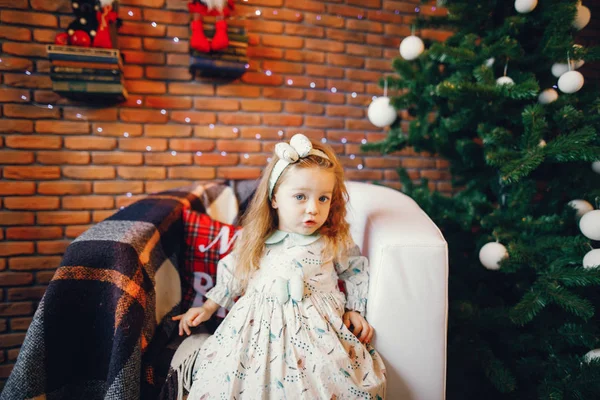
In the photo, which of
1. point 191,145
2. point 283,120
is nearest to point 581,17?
point 283,120

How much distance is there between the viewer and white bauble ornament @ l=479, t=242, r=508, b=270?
1.31 m

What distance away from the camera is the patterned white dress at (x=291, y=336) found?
2.97 ft

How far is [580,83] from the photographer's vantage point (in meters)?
1.28

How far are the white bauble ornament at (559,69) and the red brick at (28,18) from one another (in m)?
2.38

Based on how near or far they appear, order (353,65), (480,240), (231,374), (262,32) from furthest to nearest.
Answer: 1. (353,65)
2. (262,32)
3. (480,240)
4. (231,374)

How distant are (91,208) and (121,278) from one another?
1184 millimetres

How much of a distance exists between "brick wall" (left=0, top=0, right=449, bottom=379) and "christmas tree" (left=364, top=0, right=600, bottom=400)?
2.38 feet

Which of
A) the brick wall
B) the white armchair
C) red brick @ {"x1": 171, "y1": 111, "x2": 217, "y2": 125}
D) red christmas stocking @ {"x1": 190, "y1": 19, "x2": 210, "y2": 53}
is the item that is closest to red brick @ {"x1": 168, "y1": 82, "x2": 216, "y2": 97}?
the brick wall

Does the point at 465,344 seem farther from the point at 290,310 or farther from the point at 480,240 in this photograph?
the point at 290,310

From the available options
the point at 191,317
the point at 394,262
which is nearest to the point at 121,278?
the point at 191,317

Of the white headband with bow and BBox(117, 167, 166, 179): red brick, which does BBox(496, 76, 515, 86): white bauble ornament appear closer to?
the white headband with bow

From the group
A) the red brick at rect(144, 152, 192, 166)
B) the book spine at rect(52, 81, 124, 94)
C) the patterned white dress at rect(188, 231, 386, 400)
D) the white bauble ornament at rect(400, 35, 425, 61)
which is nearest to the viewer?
the patterned white dress at rect(188, 231, 386, 400)

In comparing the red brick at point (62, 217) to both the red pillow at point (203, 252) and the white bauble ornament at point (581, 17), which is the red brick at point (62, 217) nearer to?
the red pillow at point (203, 252)

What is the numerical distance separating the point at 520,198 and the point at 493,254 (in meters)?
0.28
